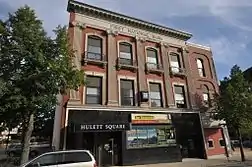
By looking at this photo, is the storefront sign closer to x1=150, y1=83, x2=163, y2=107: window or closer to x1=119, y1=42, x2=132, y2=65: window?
x1=150, y1=83, x2=163, y2=107: window

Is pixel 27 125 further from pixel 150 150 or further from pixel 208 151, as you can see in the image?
pixel 208 151

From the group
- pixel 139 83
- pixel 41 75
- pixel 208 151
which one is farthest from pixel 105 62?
pixel 208 151

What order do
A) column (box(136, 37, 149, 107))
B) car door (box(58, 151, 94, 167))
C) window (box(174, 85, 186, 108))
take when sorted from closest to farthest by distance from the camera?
car door (box(58, 151, 94, 167)), column (box(136, 37, 149, 107)), window (box(174, 85, 186, 108))

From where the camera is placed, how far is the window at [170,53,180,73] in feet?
78.1

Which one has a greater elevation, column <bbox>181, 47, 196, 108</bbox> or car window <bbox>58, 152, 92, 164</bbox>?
column <bbox>181, 47, 196, 108</bbox>

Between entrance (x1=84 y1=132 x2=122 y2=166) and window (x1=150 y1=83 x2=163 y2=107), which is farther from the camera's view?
window (x1=150 y1=83 x2=163 y2=107)

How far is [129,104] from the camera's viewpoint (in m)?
19.9

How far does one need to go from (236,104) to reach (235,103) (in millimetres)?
124

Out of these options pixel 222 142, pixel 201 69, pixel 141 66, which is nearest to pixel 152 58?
pixel 141 66

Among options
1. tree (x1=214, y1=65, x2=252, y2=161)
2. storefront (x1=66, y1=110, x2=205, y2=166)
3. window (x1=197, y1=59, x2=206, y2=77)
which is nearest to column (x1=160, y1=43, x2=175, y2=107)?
storefront (x1=66, y1=110, x2=205, y2=166)

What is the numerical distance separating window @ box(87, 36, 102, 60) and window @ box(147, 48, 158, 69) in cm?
496

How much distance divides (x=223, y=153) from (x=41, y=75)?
1935 cm

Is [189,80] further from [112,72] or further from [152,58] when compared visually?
[112,72]

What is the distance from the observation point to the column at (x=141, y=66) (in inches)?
821
